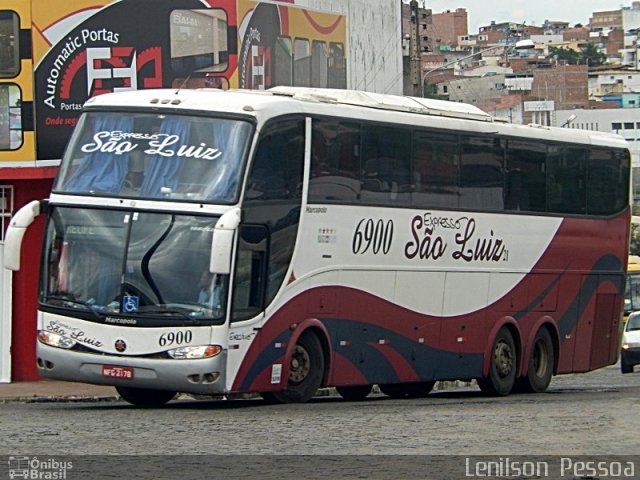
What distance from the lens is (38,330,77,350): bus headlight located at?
1662cm

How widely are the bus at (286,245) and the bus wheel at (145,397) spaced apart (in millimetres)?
29

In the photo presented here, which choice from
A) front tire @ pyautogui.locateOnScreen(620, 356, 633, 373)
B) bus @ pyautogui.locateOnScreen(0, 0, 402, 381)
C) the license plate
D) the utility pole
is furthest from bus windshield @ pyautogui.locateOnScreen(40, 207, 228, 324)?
the utility pole

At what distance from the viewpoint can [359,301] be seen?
742 inches

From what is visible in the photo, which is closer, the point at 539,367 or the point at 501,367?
the point at 501,367

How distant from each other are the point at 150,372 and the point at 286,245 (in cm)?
235

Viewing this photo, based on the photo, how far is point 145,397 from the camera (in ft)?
60.3

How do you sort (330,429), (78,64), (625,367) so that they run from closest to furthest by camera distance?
(330,429), (78,64), (625,367)

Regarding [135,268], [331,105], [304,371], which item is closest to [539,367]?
[304,371]

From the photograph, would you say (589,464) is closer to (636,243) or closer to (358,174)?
(358,174)

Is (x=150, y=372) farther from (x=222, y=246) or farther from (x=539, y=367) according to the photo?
(x=539, y=367)

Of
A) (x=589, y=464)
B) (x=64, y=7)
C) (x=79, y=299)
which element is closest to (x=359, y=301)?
(x=79, y=299)

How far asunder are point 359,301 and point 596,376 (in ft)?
53.5

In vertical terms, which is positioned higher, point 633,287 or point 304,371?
point 304,371

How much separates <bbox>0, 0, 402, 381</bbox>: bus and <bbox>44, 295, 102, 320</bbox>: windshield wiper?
27.0 ft
